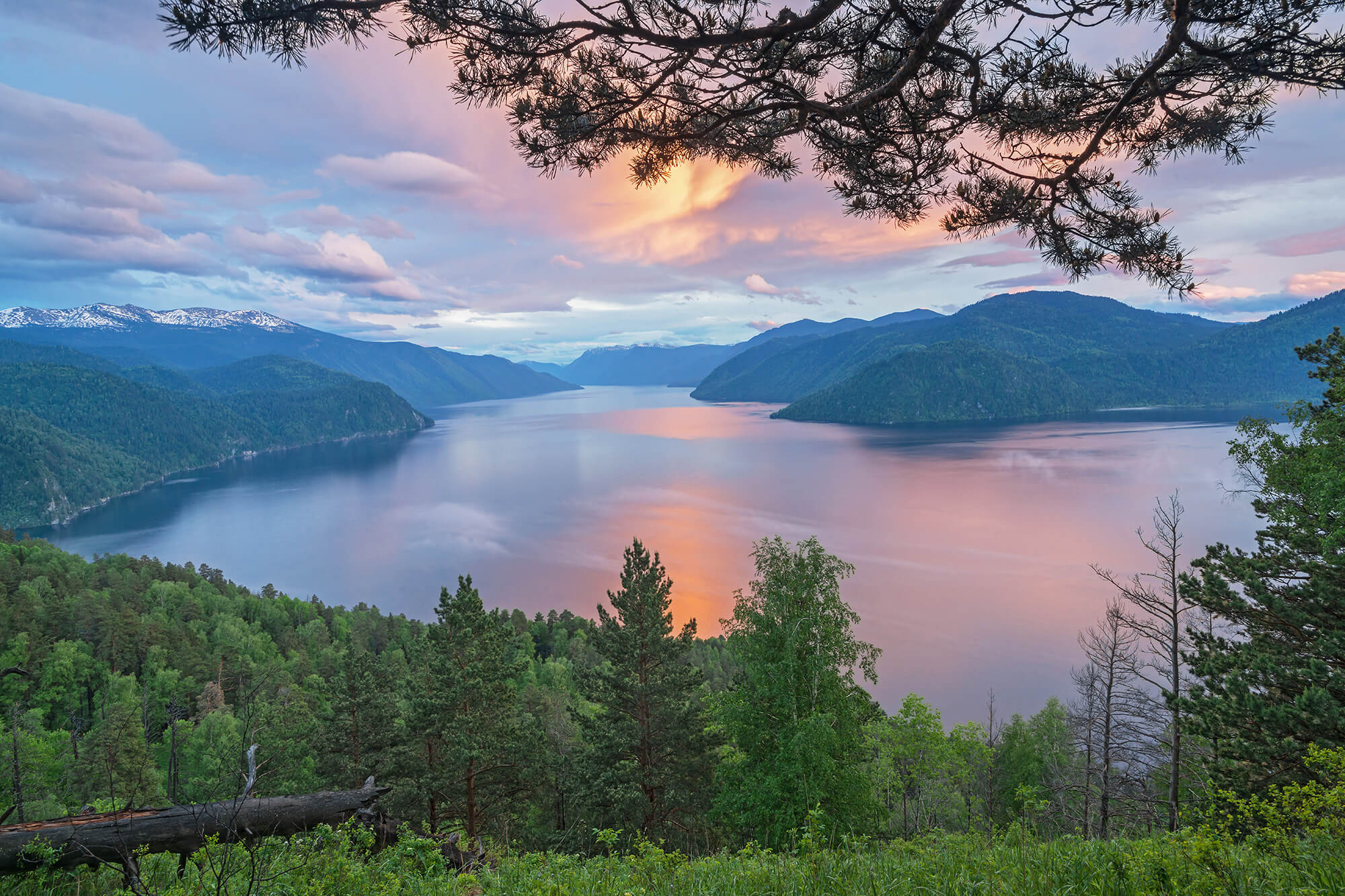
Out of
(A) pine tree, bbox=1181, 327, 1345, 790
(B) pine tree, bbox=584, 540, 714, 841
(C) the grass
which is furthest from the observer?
(B) pine tree, bbox=584, 540, 714, 841

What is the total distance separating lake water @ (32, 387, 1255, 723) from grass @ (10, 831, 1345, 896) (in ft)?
120

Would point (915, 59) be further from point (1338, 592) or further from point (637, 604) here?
point (637, 604)

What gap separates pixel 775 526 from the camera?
69.6 metres

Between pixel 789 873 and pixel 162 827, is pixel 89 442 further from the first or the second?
pixel 789 873

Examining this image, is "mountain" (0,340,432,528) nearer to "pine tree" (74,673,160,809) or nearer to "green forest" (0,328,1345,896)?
"pine tree" (74,673,160,809)

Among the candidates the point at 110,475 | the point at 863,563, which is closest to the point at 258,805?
the point at 863,563

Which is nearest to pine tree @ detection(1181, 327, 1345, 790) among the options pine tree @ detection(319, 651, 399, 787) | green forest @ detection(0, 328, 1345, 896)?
green forest @ detection(0, 328, 1345, 896)

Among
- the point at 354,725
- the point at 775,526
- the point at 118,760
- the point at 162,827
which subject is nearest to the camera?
the point at 162,827

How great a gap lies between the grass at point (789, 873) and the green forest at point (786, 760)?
0.08 feet

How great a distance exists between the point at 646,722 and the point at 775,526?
5793cm

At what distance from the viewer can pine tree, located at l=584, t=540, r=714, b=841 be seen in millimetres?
12461

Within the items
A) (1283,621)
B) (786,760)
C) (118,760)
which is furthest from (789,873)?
(118,760)

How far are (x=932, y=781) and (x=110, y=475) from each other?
193533 mm

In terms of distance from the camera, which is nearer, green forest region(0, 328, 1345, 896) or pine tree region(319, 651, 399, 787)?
green forest region(0, 328, 1345, 896)
